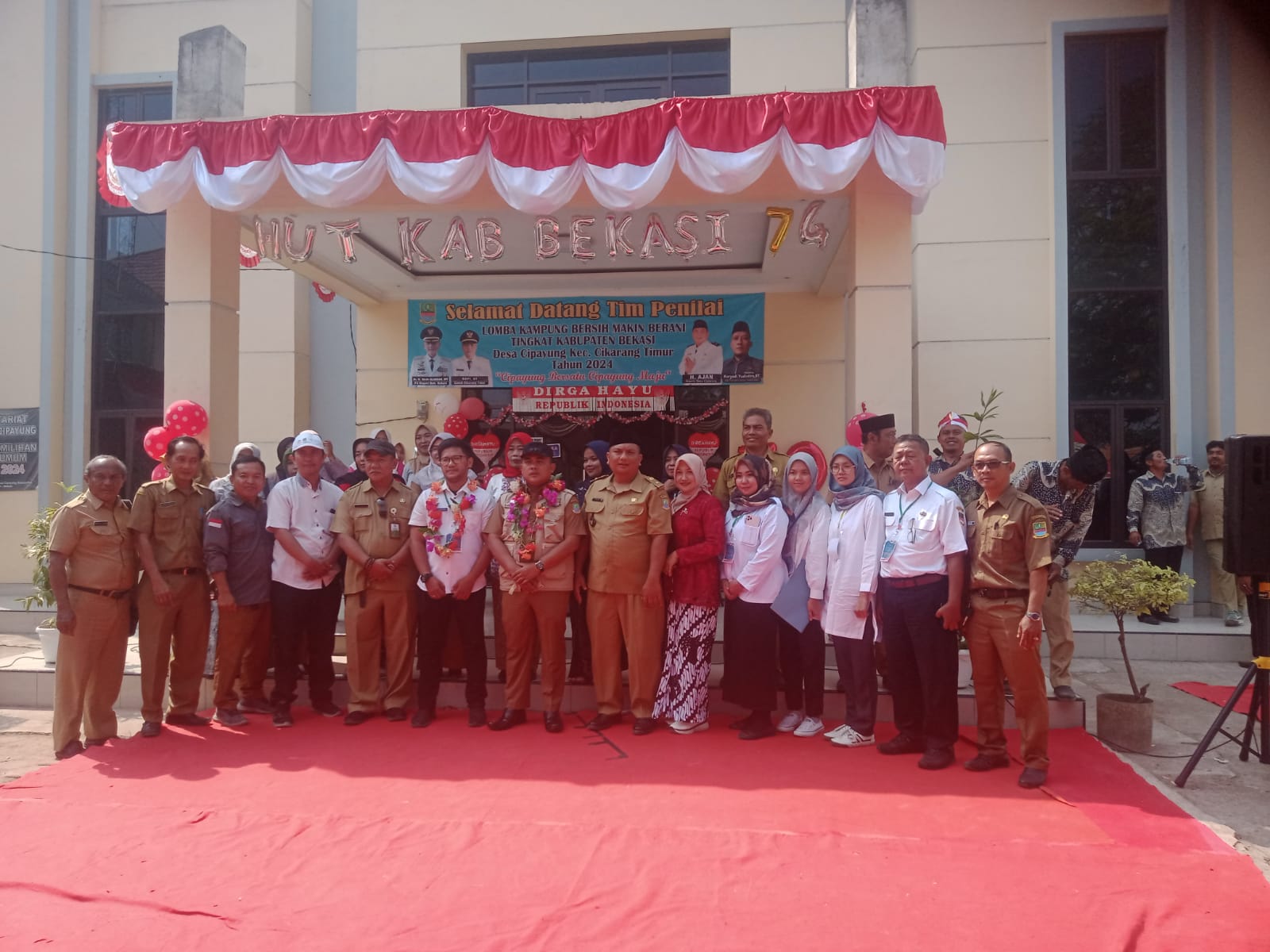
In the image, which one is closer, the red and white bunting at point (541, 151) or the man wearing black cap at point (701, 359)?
the red and white bunting at point (541, 151)

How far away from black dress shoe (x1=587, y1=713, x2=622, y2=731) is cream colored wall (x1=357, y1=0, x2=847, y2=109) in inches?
290

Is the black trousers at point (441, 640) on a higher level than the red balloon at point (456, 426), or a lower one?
lower

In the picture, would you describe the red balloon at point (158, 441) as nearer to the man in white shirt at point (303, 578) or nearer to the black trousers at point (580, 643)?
the man in white shirt at point (303, 578)

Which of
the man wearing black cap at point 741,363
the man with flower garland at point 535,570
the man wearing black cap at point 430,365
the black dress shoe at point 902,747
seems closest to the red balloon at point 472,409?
the man wearing black cap at point 430,365

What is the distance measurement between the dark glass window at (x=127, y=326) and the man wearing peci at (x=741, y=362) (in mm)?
6935

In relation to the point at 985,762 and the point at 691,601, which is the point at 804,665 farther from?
the point at 985,762

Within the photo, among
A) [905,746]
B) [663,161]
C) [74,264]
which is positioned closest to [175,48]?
[74,264]

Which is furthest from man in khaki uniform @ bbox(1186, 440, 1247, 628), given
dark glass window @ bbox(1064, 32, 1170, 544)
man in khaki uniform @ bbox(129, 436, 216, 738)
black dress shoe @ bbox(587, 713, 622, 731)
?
man in khaki uniform @ bbox(129, 436, 216, 738)

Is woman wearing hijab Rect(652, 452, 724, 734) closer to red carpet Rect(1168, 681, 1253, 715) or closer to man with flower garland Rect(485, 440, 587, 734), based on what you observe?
man with flower garland Rect(485, 440, 587, 734)

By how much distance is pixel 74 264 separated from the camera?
414 inches

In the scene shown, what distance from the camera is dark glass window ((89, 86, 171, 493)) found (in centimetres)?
1061

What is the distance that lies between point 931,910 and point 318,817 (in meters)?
2.54

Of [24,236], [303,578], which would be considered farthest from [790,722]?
[24,236]

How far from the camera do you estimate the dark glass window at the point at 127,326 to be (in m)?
10.6
